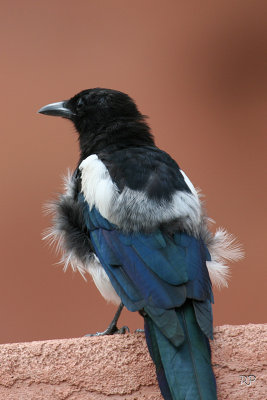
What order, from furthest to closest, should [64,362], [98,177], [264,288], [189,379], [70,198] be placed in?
[264,288] → [70,198] → [98,177] → [64,362] → [189,379]

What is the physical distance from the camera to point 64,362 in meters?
1.80

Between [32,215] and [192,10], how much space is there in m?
1.06

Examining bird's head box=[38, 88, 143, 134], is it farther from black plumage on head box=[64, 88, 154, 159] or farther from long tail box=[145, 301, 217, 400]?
long tail box=[145, 301, 217, 400]

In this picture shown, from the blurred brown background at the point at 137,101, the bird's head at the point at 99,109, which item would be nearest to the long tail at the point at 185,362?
the bird's head at the point at 99,109

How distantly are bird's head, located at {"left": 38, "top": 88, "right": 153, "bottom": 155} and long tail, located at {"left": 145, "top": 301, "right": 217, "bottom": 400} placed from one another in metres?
0.83

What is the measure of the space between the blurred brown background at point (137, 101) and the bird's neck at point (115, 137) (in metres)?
0.71

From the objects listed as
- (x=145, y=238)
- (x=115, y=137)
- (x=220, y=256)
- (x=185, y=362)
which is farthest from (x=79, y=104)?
(x=185, y=362)

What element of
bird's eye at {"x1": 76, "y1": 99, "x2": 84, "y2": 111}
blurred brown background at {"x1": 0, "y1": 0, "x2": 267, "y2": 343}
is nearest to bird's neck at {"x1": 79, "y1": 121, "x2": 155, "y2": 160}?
bird's eye at {"x1": 76, "y1": 99, "x2": 84, "y2": 111}

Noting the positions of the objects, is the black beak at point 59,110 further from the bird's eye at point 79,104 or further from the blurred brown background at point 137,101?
the blurred brown background at point 137,101

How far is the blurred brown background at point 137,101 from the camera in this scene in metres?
3.30

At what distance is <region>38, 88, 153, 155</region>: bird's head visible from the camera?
2561mm

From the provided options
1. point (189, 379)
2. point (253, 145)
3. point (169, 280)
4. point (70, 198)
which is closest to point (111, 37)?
point (253, 145)

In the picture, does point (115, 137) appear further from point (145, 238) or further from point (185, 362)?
point (185, 362)

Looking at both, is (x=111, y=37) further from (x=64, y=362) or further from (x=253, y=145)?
(x=64, y=362)
